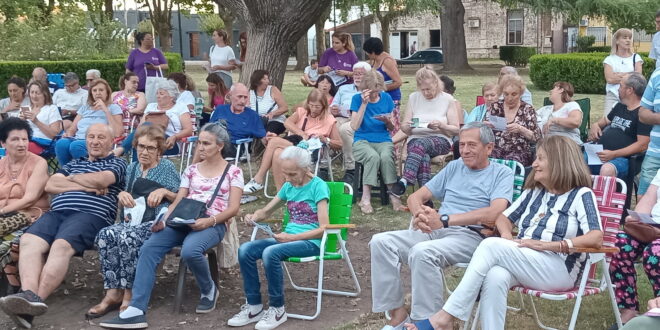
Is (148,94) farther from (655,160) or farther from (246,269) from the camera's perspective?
Answer: (655,160)

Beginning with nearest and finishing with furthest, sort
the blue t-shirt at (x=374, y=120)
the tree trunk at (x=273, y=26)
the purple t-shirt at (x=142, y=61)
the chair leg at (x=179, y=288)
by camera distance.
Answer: the chair leg at (x=179, y=288)
the blue t-shirt at (x=374, y=120)
the tree trunk at (x=273, y=26)
the purple t-shirt at (x=142, y=61)

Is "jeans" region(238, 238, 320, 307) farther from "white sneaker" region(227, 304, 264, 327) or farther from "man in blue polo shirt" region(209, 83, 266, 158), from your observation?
"man in blue polo shirt" region(209, 83, 266, 158)

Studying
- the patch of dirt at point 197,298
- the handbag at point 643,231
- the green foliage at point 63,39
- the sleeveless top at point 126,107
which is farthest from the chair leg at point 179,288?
the green foliage at point 63,39

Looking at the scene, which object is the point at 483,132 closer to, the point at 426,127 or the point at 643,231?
the point at 643,231

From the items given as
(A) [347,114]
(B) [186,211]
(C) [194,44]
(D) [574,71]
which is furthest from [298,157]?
(C) [194,44]

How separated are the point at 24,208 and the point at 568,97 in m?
4.85

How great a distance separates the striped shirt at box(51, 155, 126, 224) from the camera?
5680 mm

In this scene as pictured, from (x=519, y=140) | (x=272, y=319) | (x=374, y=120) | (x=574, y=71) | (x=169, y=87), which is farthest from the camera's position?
(x=574, y=71)

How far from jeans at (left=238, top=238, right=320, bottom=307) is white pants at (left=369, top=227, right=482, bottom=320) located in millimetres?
634

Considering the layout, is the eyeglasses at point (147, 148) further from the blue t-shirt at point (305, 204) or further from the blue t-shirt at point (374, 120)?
the blue t-shirt at point (374, 120)

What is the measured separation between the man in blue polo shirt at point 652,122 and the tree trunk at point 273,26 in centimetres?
575

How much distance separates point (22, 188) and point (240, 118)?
3232 millimetres

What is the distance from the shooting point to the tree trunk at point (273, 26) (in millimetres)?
11062

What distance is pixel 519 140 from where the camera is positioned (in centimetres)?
702
